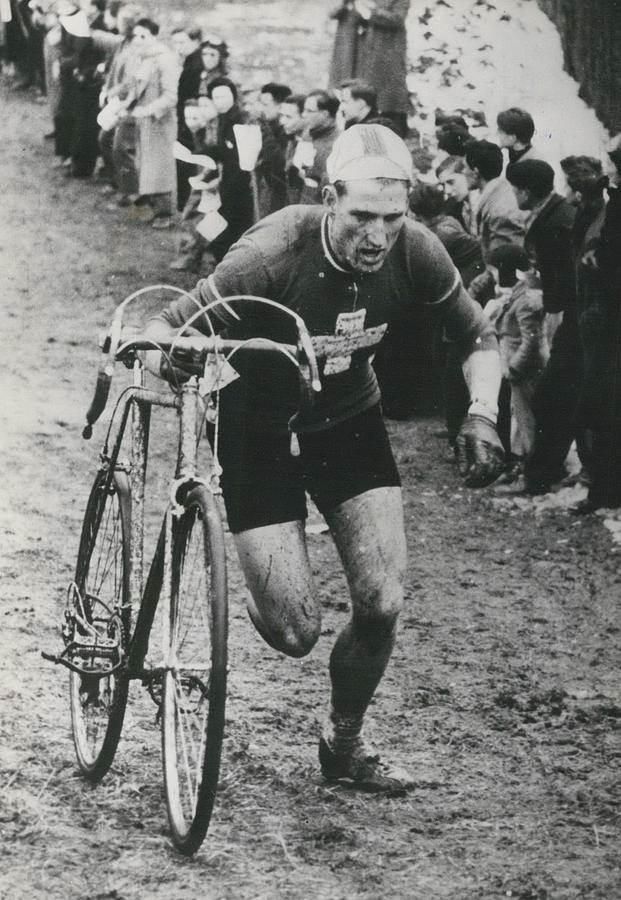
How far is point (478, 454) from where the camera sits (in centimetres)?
418

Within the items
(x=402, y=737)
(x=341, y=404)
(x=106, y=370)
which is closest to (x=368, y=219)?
(x=341, y=404)

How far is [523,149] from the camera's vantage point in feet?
27.8

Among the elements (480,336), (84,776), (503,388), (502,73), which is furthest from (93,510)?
(502,73)

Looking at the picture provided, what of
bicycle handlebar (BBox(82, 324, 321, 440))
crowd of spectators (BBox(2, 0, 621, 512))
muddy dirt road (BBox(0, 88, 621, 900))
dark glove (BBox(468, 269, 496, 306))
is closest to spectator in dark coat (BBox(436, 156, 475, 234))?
crowd of spectators (BBox(2, 0, 621, 512))

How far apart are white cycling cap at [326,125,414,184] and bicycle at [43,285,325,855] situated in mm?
467

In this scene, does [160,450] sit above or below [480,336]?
below

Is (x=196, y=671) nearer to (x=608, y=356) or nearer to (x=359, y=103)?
(x=608, y=356)

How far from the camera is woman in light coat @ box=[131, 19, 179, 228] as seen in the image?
43.2 feet

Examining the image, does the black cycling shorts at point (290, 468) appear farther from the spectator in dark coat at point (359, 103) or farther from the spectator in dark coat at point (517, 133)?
the spectator in dark coat at point (359, 103)

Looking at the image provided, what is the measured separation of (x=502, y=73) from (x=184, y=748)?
664 cm

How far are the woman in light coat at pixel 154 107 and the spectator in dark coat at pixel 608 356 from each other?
638 cm

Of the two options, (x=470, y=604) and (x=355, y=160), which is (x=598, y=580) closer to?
(x=470, y=604)

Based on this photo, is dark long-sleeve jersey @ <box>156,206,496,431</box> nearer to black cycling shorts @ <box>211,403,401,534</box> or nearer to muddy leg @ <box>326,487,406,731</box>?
black cycling shorts @ <box>211,403,401,534</box>

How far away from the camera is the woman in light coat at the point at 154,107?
1316 cm
